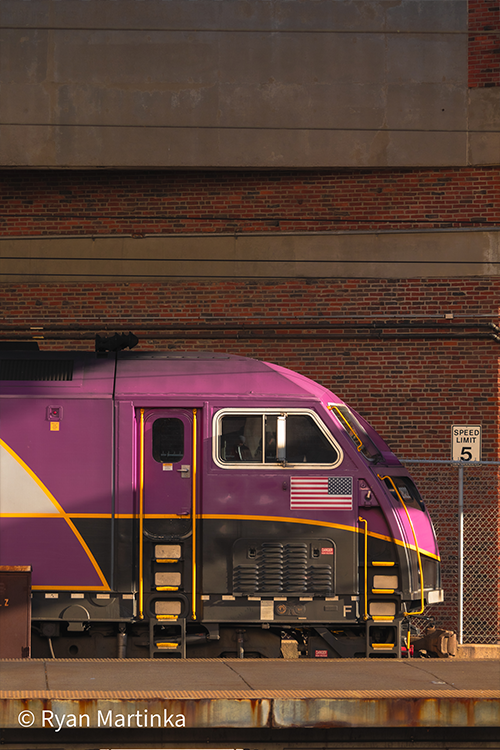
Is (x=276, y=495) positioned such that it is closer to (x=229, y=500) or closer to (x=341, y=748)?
(x=229, y=500)

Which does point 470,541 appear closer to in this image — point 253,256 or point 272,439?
point 253,256

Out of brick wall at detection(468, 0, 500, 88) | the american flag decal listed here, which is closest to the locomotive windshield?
the american flag decal

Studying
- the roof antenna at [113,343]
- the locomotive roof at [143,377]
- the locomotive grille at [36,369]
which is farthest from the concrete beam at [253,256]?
the locomotive grille at [36,369]

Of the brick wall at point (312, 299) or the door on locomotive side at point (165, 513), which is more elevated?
the brick wall at point (312, 299)

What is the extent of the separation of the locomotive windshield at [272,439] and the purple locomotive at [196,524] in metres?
0.02

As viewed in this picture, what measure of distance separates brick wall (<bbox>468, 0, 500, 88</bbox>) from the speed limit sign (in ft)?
20.5

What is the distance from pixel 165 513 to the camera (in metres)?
8.80

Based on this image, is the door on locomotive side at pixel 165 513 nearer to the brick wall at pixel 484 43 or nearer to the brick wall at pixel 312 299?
the brick wall at pixel 312 299

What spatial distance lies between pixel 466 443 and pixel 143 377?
7285mm

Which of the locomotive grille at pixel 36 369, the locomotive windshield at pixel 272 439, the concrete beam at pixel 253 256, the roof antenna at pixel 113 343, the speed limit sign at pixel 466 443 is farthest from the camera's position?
the concrete beam at pixel 253 256

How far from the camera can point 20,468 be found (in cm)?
876

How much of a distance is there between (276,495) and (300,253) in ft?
22.8

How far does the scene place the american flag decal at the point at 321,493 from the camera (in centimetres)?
876

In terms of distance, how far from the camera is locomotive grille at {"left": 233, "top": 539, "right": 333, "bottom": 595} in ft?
28.7
